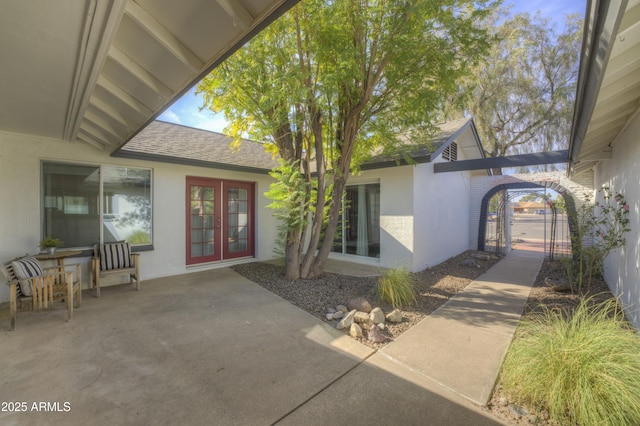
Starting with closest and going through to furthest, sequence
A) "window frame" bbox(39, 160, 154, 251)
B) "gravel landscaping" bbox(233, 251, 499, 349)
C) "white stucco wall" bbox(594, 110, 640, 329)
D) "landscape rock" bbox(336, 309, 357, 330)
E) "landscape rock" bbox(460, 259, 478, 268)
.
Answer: "white stucco wall" bbox(594, 110, 640, 329), "landscape rock" bbox(336, 309, 357, 330), "gravel landscaping" bbox(233, 251, 499, 349), "window frame" bbox(39, 160, 154, 251), "landscape rock" bbox(460, 259, 478, 268)

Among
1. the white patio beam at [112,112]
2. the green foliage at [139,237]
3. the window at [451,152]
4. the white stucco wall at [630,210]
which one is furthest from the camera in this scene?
the window at [451,152]

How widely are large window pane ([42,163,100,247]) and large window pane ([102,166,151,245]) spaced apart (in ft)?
0.58

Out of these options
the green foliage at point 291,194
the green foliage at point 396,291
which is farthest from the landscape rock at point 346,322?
the green foliage at point 291,194

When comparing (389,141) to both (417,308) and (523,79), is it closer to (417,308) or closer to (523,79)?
(417,308)

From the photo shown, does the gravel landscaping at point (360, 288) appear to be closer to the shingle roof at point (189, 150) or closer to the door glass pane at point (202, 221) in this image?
the door glass pane at point (202, 221)

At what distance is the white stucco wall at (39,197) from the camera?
193 inches

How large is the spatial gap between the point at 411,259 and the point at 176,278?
5889 millimetres

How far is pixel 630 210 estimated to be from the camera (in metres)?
3.87

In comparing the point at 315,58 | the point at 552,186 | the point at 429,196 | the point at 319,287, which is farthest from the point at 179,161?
the point at 552,186

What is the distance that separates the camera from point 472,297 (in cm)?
541

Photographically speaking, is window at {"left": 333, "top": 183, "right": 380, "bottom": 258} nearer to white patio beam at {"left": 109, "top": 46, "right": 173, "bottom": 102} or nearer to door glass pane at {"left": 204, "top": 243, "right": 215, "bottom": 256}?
door glass pane at {"left": 204, "top": 243, "right": 215, "bottom": 256}

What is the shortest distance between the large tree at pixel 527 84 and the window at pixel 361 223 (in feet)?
26.2

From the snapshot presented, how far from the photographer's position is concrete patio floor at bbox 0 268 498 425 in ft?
7.39

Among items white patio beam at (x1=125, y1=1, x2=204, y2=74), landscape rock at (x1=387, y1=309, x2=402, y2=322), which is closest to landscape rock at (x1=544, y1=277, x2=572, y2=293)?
landscape rock at (x1=387, y1=309, x2=402, y2=322)
